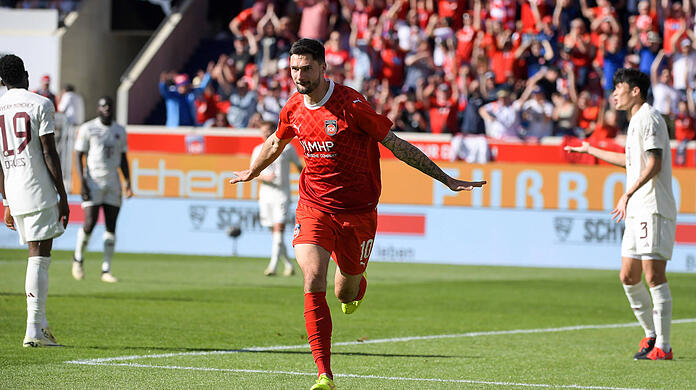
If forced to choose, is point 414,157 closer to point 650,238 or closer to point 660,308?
point 650,238

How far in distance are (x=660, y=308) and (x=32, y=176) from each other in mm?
5218

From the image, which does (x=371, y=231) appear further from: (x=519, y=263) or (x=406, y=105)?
(x=406, y=105)

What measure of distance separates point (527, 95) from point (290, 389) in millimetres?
17210

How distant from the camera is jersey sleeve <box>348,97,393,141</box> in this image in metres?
7.70

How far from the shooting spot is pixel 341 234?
7957mm

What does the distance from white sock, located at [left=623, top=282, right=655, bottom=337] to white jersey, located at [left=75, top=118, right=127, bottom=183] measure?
866cm

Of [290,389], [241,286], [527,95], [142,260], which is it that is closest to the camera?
Answer: [290,389]

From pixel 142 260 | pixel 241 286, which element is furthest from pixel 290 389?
pixel 142 260

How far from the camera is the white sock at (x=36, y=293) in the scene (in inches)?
373

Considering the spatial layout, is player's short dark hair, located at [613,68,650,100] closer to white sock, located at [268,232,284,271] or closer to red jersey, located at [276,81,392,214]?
red jersey, located at [276,81,392,214]

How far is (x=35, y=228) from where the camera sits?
9.49 m

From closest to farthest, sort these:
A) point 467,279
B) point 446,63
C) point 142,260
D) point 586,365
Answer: point 586,365 → point 467,279 → point 142,260 → point 446,63

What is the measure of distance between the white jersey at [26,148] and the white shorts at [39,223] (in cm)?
5

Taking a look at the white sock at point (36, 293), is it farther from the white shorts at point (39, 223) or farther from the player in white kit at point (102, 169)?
the player in white kit at point (102, 169)
